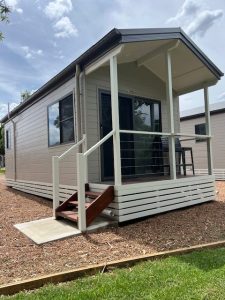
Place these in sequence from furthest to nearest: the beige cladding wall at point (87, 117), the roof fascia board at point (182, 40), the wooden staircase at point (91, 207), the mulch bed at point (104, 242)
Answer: the beige cladding wall at point (87, 117), the roof fascia board at point (182, 40), the wooden staircase at point (91, 207), the mulch bed at point (104, 242)

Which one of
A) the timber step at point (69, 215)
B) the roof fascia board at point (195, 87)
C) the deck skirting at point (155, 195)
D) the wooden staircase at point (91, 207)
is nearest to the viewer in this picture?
the wooden staircase at point (91, 207)

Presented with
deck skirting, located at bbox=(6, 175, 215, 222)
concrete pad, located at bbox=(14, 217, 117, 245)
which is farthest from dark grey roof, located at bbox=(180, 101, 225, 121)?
concrete pad, located at bbox=(14, 217, 117, 245)

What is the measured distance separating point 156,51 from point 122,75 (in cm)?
117

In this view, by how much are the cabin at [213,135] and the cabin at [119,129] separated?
5.34m

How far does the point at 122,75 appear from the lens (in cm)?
763

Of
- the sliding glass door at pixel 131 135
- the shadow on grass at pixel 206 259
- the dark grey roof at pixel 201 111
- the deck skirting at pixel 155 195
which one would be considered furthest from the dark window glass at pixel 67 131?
the dark grey roof at pixel 201 111

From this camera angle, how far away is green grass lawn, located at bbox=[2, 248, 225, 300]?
9.21 feet

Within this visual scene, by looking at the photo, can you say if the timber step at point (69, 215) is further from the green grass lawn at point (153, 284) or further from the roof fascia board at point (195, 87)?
the roof fascia board at point (195, 87)

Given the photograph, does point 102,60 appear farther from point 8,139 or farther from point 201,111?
point 201,111

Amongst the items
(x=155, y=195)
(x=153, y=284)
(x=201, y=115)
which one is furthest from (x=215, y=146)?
(x=153, y=284)

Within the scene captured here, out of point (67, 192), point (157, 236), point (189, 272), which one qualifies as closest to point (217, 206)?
point (157, 236)

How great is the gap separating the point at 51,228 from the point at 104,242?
118 centimetres

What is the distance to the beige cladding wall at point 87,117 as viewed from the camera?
6.81 m

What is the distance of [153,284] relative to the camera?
9.93 ft
